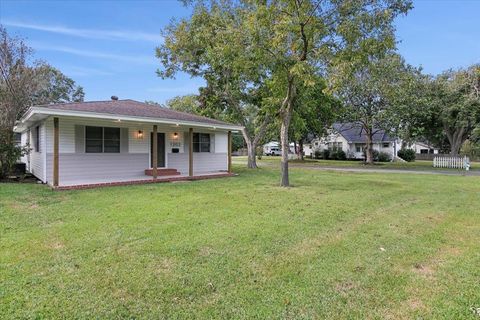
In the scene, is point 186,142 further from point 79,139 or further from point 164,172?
point 79,139

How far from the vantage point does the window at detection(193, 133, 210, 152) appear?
52.3 ft

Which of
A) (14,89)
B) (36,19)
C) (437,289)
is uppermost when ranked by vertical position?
(36,19)

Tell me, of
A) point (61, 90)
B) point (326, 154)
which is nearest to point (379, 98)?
point (326, 154)

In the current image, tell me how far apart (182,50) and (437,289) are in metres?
18.7

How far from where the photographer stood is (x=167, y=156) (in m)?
14.6

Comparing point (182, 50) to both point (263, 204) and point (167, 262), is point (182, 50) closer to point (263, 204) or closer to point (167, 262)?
point (263, 204)

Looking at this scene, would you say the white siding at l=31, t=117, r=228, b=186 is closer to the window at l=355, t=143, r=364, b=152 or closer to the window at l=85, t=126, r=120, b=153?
the window at l=85, t=126, r=120, b=153

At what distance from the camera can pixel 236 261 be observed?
3.97 meters

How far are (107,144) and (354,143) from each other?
34418 mm

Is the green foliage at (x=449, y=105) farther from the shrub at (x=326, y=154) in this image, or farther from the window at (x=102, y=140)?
the window at (x=102, y=140)

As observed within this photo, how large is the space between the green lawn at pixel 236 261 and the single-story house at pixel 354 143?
106 feet

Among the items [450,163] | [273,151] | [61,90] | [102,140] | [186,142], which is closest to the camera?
[102,140]

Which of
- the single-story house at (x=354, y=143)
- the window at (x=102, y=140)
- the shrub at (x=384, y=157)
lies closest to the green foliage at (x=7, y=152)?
the window at (x=102, y=140)

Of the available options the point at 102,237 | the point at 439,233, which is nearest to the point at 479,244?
the point at 439,233
